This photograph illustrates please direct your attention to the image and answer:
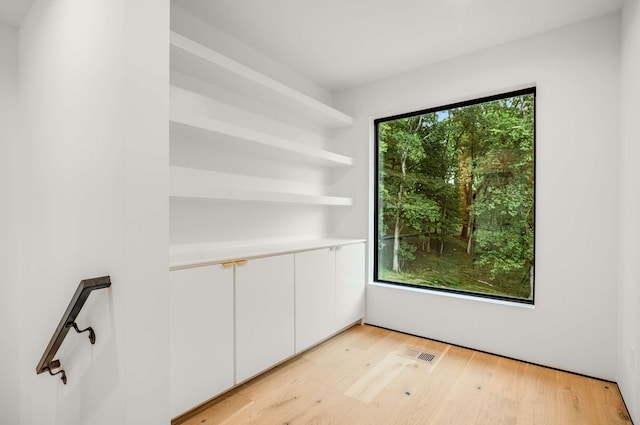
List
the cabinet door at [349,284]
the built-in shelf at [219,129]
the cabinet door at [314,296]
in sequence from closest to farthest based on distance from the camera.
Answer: the built-in shelf at [219,129], the cabinet door at [314,296], the cabinet door at [349,284]

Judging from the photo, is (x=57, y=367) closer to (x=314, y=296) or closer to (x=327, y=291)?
(x=314, y=296)

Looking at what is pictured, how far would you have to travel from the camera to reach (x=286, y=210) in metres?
3.35

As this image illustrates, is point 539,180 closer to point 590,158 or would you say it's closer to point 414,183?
point 590,158

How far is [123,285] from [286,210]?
2062mm

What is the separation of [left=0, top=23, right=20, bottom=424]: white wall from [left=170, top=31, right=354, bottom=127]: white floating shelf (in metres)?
1.03

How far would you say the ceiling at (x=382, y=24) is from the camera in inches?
93.0

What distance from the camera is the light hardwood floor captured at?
6.65 ft

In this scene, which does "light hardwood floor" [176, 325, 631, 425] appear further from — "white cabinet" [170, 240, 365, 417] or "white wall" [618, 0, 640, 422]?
"white wall" [618, 0, 640, 422]

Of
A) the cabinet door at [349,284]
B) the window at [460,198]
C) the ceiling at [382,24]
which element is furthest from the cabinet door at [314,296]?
the ceiling at [382,24]

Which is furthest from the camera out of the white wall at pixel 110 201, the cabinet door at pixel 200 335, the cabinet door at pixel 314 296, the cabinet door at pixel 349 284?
the cabinet door at pixel 349 284

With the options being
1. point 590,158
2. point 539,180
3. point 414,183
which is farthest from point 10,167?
point 590,158

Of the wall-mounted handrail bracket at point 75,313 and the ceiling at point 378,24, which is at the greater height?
the ceiling at point 378,24

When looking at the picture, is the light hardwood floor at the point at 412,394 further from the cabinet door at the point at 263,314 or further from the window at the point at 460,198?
the window at the point at 460,198

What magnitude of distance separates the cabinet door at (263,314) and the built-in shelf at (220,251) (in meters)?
0.07
